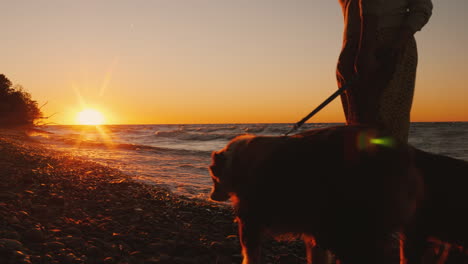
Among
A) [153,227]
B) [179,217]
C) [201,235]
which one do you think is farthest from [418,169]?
[179,217]

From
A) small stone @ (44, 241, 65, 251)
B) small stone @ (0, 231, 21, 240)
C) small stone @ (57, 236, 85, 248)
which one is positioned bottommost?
small stone @ (57, 236, 85, 248)

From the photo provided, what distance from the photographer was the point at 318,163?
1708mm

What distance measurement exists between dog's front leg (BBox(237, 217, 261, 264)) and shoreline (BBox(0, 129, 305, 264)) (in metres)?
1.24

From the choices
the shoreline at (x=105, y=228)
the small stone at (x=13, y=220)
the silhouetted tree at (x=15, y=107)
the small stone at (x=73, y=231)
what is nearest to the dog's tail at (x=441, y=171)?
the shoreline at (x=105, y=228)

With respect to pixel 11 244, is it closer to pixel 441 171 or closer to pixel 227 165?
pixel 227 165

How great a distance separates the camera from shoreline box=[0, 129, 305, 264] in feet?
8.96

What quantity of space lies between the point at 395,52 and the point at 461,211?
1352 mm

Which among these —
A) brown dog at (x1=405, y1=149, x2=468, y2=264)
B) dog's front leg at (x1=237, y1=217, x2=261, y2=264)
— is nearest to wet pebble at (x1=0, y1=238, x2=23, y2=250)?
dog's front leg at (x1=237, y1=217, x2=261, y2=264)

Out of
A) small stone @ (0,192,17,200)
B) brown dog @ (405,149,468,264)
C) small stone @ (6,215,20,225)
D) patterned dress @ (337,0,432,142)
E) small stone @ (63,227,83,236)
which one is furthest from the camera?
small stone @ (0,192,17,200)

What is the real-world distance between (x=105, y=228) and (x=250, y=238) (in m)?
2.14

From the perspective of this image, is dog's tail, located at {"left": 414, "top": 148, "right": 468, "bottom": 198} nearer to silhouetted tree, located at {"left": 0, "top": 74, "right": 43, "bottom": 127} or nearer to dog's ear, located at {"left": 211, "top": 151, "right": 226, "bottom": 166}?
dog's ear, located at {"left": 211, "top": 151, "right": 226, "bottom": 166}

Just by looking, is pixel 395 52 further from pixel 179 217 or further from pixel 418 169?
pixel 179 217

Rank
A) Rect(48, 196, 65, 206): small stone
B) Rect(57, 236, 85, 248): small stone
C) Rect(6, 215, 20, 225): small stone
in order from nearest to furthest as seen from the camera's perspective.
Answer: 1. Rect(57, 236, 85, 248): small stone
2. Rect(6, 215, 20, 225): small stone
3. Rect(48, 196, 65, 206): small stone

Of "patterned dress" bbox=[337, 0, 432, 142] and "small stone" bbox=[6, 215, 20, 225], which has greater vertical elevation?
"patterned dress" bbox=[337, 0, 432, 142]
